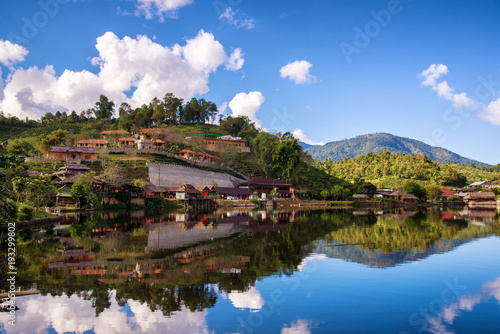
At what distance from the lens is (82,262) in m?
13.5

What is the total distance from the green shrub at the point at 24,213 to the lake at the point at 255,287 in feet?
16.4

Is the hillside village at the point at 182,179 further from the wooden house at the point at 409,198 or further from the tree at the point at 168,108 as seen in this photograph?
the tree at the point at 168,108

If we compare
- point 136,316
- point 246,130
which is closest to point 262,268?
point 136,316

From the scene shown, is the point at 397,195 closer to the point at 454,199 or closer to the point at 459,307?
the point at 454,199

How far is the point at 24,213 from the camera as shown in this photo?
75.8ft

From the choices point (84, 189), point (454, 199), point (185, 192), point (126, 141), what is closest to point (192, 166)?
point (185, 192)

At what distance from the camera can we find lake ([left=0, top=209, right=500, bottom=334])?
7.91 meters

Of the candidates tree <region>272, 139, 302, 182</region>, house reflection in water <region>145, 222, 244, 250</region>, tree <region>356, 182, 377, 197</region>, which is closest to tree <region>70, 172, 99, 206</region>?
house reflection in water <region>145, 222, 244, 250</region>

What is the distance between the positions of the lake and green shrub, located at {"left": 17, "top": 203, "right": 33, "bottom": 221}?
16.4 ft

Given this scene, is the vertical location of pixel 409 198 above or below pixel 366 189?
below

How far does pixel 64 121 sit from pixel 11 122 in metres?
12.2

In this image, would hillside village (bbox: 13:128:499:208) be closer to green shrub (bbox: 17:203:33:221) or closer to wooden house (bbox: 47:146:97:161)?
wooden house (bbox: 47:146:97:161)

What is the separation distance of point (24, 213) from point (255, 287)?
19.7m

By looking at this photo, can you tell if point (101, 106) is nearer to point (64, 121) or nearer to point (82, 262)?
point (64, 121)
